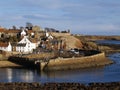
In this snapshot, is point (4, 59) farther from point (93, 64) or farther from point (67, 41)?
point (67, 41)

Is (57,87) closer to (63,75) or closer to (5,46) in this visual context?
(63,75)

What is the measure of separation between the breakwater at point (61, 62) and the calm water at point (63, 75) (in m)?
1.94

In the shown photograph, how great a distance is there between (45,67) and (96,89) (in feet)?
76.1

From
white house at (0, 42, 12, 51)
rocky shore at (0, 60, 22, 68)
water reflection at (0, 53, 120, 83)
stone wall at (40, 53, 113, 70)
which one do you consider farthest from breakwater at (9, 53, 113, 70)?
white house at (0, 42, 12, 51)

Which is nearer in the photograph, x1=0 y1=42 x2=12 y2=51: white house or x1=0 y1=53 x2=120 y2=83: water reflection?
x1=0 y1=53 x2=120 y2=83: water reflection

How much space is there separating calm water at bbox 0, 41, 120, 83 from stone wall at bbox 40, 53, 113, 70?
6.41 ft

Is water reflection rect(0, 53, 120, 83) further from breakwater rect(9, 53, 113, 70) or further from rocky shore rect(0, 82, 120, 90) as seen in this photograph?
rocky shore rect(0, 82, 120, 90)

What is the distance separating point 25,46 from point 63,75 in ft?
79.9

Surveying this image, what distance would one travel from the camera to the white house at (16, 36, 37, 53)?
78544 mm

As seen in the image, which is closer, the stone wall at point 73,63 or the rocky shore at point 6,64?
the stone wall at point 73,63

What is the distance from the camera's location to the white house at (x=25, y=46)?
78.5 meters

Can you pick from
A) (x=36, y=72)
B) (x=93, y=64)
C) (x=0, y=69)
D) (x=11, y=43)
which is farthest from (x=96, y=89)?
(x=11, y=43)

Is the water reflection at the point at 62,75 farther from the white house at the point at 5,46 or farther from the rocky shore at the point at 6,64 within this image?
the white house at the point at 5,46

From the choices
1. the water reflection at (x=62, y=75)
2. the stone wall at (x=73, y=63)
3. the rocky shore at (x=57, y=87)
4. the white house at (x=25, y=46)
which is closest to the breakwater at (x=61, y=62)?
the stone wall at (x=73, y=63)
